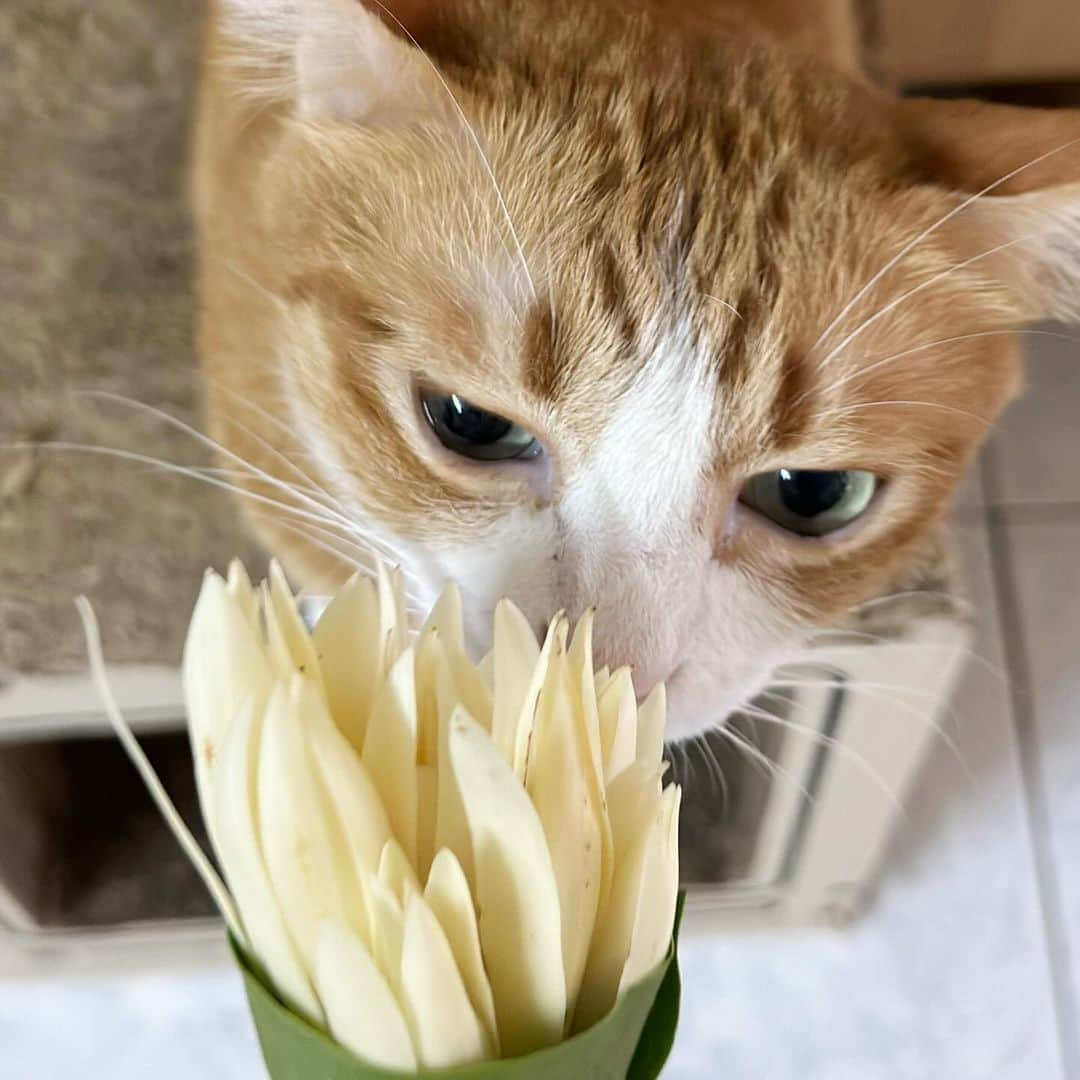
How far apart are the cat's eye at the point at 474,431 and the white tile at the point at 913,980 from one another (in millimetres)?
648

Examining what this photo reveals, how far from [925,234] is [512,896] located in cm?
43

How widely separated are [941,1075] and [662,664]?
69 centimetres

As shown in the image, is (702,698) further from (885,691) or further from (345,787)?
(345,787)

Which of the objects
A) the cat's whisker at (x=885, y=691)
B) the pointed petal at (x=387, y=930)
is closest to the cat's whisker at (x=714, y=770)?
the cat's whisker at (x=885, y=691)

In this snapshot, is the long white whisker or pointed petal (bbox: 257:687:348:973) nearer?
pointed petal (bbox: 257:687:348:973)

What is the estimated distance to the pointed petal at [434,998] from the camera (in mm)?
380

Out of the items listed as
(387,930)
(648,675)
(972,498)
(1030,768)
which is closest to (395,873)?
(387,930)

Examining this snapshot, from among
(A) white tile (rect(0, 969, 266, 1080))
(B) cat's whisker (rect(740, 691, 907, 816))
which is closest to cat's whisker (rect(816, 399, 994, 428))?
(B) cat's whisker (rect(740, 691, 907, 816))

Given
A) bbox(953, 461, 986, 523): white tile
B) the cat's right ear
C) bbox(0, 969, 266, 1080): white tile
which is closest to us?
the cat's right ear

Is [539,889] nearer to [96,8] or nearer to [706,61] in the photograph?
[706,61]

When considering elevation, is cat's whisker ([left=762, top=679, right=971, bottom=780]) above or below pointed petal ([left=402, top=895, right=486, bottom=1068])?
below

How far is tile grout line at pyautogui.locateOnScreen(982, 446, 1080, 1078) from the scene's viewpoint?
1.11 meters

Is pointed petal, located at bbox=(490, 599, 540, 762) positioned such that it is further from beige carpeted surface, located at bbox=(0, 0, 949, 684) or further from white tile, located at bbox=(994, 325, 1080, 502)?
white tile, located at bbox=(994, 325, 1080, 502)

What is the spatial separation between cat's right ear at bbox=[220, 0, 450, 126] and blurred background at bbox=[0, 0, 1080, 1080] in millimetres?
256
